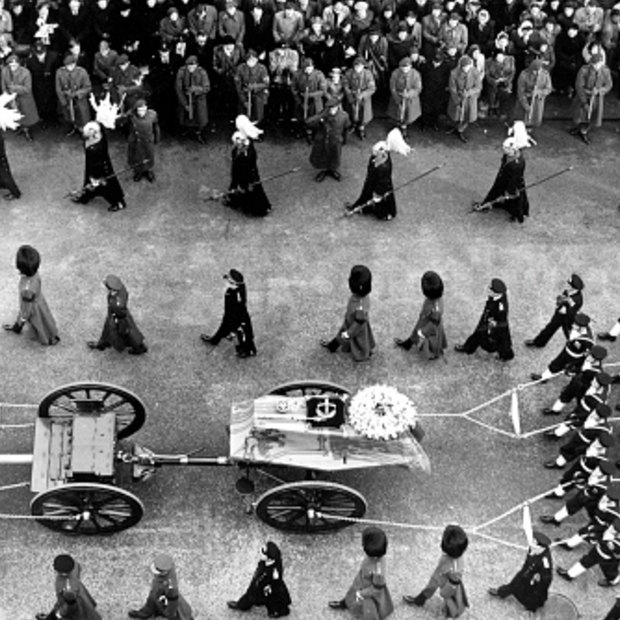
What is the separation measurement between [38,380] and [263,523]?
3.23m

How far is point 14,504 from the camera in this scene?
11078mm

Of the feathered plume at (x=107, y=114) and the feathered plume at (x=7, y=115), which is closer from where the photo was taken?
the feathered plume at (x=7, y=115)

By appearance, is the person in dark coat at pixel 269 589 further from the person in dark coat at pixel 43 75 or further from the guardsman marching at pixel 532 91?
the guardsman marching at pixel 532 91

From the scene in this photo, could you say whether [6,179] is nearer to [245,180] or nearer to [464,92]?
[245,180]

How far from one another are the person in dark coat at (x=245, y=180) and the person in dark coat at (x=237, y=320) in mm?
2424

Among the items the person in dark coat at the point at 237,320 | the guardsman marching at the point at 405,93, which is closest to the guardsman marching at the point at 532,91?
the guardsman marching at the point at 405,93

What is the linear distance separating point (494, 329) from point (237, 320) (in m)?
2.97

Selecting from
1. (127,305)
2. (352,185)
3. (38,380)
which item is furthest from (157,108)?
(38,380)

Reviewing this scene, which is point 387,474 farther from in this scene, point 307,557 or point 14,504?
point 14,504

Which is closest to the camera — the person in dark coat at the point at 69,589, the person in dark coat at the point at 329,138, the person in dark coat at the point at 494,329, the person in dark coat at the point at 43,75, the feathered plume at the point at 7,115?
the person in dark coat at the point at 69,589

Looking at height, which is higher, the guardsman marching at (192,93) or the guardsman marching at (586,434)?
the guardsman marching at (192,93)

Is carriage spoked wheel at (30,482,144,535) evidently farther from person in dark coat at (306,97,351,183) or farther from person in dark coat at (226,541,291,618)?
person in dark coat at (306,97,351,183)

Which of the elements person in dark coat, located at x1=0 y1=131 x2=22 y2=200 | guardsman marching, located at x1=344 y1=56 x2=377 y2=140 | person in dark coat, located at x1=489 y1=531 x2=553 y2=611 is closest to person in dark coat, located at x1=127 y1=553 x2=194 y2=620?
person in dark coat, located at x1=489 y1=531 x2=553 y2=611

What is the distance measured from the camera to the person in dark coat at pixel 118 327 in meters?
12.2
